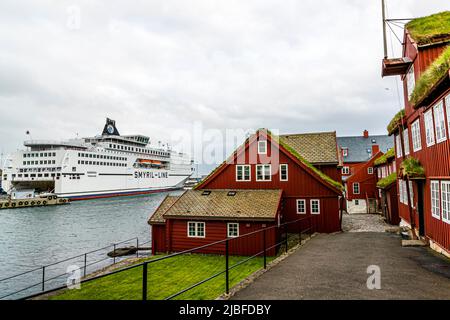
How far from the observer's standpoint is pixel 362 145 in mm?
55188

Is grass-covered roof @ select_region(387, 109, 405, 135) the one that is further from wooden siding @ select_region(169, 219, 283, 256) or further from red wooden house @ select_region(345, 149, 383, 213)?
red wooden house @ select_region(345, 149, 383, 213)

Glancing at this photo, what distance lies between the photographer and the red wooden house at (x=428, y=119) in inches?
414

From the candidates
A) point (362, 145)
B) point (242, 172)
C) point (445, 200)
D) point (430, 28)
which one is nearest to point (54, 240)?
point (242, 172)

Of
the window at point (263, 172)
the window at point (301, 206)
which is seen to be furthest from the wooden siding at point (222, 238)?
the window at point (263, 172)

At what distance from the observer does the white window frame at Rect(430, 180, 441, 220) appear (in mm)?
12131

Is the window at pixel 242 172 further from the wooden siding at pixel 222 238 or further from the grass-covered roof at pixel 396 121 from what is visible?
the grass-covered roof at pixel 396 121

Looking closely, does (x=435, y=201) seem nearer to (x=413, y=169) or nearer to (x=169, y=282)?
(x=413, y=169)

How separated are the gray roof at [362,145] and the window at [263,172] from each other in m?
35.4

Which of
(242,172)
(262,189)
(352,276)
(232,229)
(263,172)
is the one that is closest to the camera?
(352,276)

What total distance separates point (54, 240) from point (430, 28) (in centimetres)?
3665

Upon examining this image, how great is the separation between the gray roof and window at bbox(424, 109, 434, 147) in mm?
42519

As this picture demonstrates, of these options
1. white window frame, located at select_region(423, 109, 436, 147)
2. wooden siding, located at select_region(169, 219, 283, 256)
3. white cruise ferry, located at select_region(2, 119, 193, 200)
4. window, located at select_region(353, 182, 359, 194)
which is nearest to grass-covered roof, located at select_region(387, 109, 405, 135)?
white window frame, located at select_region(423, 109, 436, 147)

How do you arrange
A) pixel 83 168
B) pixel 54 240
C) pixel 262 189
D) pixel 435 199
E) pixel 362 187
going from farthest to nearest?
pixel 83 168 < pixel 362 187 < pixel 54 240 < pixel 262 189 < pixel 435 199
